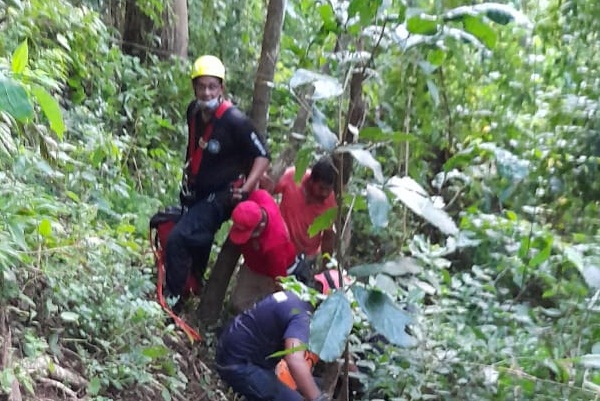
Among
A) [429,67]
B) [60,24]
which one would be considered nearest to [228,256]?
[60,24]

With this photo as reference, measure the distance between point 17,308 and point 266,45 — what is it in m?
2.49

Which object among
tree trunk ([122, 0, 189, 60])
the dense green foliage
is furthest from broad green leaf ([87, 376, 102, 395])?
tree trunk ([122, 0, 189, 60])

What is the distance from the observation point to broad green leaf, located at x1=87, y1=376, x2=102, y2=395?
11.2 ft

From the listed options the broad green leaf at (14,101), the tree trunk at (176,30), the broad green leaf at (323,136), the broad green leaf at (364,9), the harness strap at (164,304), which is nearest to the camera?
the broad green leaf at (14,101)

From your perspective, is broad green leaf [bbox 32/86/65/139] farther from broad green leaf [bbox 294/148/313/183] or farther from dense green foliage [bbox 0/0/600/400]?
broad green leaf [bbox 294/148/313/183]

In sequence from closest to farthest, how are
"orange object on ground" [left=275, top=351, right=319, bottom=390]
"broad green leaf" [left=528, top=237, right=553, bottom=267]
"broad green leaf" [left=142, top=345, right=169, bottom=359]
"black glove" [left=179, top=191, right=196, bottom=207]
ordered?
"broad green leaf" [left=528, top=237, right=553, bottom=267] < "broad green leaf" [left=142, top=345, right=169, bottom=359] < "orange object on ground" [left=275, top=351, right=319, bottom=390] < "black glove" [left=179, top=191, right=196, bottom=207]

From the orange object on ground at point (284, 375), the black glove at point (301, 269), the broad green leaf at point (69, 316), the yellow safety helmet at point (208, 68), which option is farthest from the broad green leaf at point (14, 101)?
the yellow safety helmet at point (208, 68)

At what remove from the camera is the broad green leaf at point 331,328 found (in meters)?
2.04

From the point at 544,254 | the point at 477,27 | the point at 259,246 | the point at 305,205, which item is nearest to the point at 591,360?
the point at 544,254

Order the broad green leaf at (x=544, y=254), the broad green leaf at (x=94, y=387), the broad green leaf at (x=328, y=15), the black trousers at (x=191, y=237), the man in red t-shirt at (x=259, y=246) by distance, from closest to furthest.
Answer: the broad green leaf at (x=328, y=15) → the broad green leaf at (x=544, y=254) → the broad green leaf at (x=94, y=387) → the man in red t-shirt at (x=259, y=246) → the black trousers at (x=191, y=237)

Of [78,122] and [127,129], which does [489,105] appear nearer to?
[78,122]

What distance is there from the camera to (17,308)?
3.46 m

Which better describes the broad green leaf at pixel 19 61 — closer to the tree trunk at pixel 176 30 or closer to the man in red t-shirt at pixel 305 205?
the man in red t-shirt at pixel 305 205

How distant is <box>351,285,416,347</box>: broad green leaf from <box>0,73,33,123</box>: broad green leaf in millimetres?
990
